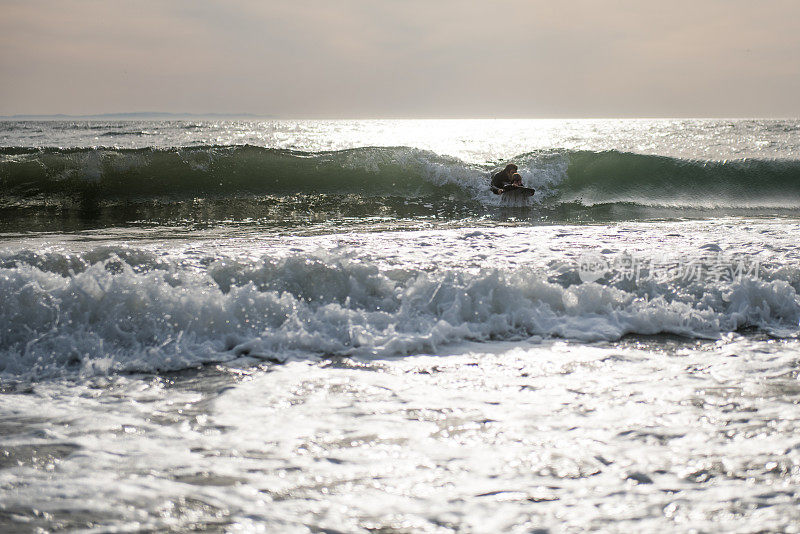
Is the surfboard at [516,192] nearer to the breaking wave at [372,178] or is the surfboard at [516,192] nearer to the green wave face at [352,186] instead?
the green wave face at [352,186]

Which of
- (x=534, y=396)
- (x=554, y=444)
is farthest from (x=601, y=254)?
(x=554, y=444)

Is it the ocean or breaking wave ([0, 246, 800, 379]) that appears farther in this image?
breaking wave ([0, 246, 800, 379])

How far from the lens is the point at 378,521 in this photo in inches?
79.0

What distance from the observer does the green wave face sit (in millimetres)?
11320

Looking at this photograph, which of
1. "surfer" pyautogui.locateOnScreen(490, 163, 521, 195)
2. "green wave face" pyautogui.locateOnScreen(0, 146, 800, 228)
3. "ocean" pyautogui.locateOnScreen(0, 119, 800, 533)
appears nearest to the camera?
"ocean" pyautogui.locateOnScreen(0, 119, 800, 533)

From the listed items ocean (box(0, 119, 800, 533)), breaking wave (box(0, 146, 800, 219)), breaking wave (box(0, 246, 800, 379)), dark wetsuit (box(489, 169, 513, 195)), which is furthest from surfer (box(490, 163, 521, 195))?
breaking wave (box(0, 246, 800, 379))

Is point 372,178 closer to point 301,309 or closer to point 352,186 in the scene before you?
point 352,186

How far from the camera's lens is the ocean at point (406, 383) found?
2129mm

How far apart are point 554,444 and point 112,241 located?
693 cm

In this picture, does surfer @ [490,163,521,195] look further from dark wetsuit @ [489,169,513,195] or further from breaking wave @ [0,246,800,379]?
breaking wave @ [0,246,800,379]

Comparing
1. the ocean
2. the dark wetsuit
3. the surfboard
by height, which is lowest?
the ocean

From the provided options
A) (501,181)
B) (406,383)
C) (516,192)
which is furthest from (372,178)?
(406,383)

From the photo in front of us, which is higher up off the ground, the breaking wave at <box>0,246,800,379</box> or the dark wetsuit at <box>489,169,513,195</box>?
the dark wetsuit at <box>489,169,513,195</box>

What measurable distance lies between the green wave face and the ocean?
11.0 feet
